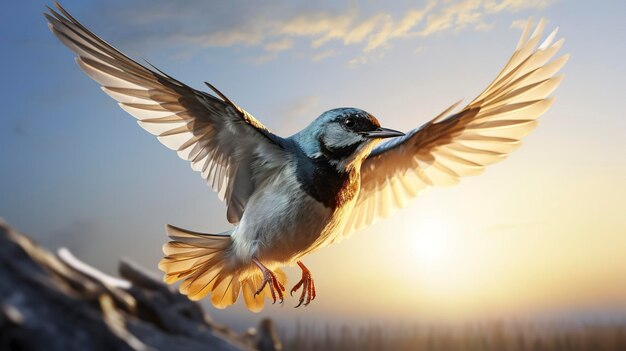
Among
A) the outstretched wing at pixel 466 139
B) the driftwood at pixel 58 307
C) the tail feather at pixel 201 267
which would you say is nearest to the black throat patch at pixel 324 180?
the tail feather at pixel 201 267

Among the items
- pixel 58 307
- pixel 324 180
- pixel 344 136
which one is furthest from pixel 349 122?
pixel 58 307

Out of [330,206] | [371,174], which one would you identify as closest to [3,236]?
[330,206]

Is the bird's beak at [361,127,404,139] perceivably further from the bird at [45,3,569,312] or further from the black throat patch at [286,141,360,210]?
the black throat patch at [286,141,360,210]

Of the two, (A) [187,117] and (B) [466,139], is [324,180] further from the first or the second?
(B) [466,139]

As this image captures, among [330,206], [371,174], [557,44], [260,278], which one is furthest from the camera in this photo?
[371,174]

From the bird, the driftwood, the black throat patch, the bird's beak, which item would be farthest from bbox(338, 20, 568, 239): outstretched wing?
the driftwood

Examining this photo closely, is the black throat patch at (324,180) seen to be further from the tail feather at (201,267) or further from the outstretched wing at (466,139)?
the outstretched wing at (466,139)

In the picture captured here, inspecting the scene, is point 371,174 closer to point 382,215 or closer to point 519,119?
point 382,215

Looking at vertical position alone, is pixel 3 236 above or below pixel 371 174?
below
